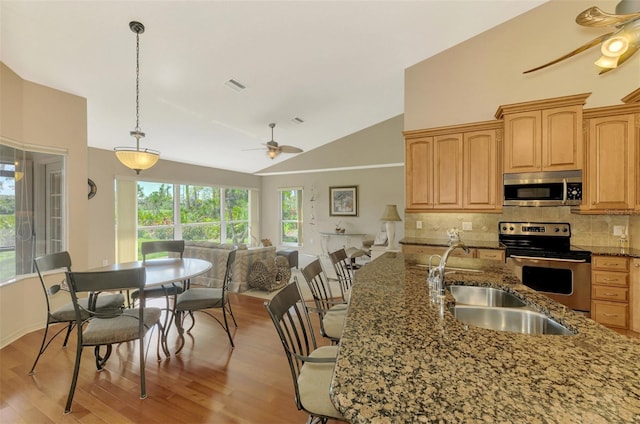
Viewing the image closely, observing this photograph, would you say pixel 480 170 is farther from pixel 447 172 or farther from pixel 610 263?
pixel 610 263

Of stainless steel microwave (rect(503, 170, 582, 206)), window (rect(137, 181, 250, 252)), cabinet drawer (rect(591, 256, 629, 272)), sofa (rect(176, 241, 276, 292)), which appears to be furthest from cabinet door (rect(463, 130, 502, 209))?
window (rect(137, 181, 250, 252))

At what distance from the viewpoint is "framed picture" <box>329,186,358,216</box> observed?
307 inches

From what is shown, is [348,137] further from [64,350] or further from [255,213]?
[64,350]

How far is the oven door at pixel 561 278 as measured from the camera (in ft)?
9.88

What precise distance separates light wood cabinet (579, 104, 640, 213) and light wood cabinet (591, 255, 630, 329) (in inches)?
25.1

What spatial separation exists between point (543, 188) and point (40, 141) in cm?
595

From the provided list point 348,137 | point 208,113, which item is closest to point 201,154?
point 208,113

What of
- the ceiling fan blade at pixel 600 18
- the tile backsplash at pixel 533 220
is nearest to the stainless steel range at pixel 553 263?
the tile backsplash at pixel 533 220

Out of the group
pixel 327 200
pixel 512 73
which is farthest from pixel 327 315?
pixel 327 200

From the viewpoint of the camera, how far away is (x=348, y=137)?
7395 millimetres

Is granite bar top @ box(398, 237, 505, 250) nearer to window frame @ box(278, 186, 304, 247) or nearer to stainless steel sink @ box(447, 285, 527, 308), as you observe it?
stainless steel sink @ box(447, 285, 527, 308)

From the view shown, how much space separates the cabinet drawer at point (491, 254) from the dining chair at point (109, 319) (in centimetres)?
352

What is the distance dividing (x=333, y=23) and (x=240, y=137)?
3474 mm

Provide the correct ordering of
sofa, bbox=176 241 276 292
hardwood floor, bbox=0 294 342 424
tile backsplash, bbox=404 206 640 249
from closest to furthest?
hardwood floor, bbox=0 294 342 424, tile backsplash, bbox=404 206 640 249, sofa, bbox=176 241 276 292
